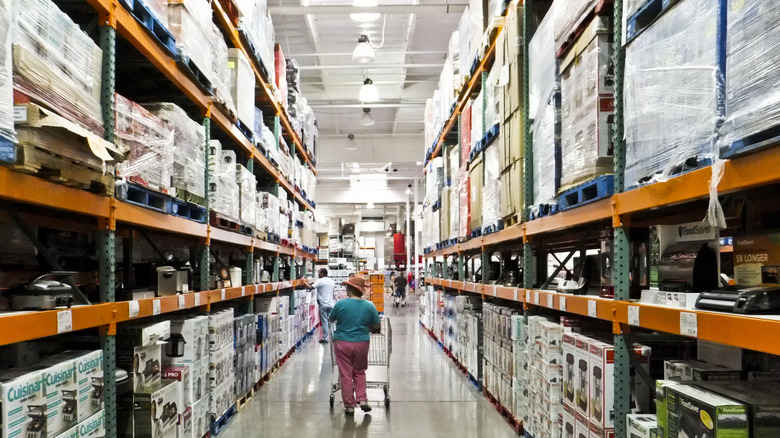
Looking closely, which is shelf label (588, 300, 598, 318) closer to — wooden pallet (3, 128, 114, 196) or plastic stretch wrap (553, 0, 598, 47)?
plastic stretch wrap (553, 0, 598, 47)

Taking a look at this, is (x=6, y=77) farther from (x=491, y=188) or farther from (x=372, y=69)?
(x=372, y=69)

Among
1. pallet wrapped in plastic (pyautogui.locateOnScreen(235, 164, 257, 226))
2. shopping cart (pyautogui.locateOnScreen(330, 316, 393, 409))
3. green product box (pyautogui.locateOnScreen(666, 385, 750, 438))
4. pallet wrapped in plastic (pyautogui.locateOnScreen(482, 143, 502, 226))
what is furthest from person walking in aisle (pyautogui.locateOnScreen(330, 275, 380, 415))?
green product box (pyautogui.locateOnScreen(666, 385, 750, 438))

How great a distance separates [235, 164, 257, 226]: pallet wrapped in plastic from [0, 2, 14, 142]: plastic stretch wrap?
4.19 metres

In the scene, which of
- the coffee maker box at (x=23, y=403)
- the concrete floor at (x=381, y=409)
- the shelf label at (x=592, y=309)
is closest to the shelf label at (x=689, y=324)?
the shelf label at (x=592, y=309)

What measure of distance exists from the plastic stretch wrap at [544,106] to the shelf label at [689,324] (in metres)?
1.91

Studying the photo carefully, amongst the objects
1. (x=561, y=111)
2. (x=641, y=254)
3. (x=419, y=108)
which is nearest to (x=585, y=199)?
(x=641, y=254)

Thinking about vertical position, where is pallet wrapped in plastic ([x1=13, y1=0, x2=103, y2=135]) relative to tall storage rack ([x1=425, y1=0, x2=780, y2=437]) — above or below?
above

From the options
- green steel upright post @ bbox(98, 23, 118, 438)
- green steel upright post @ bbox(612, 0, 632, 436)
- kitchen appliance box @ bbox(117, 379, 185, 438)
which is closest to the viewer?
green steel upright post @ bbox(612, 0, 632, 436)

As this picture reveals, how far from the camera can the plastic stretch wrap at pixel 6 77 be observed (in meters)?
2.34

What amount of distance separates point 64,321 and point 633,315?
9.75 feet

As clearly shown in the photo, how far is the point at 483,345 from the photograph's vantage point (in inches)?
291

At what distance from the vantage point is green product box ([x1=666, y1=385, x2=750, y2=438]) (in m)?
2.16

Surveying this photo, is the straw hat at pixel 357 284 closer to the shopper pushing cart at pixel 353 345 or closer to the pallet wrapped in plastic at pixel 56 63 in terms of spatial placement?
the shopper pushing cart at pixel 353 345

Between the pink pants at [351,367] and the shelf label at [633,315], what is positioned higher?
the shelf label at [633,315]
